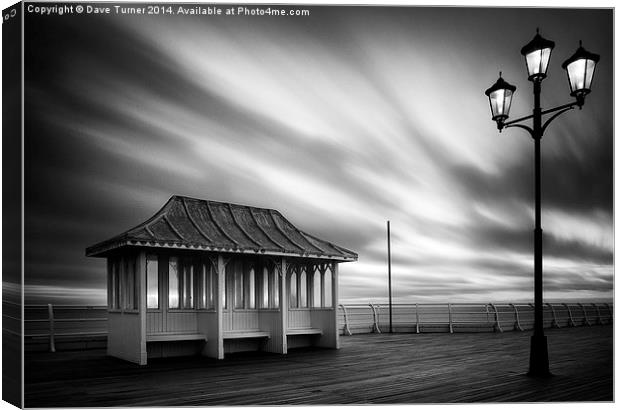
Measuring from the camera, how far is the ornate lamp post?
883cm

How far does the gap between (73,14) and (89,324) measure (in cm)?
804

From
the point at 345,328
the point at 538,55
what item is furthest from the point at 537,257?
the point at 345,328

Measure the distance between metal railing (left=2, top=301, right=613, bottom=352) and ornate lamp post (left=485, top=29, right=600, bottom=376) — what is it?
5.55 meters

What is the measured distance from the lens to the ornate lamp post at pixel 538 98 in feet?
29.0

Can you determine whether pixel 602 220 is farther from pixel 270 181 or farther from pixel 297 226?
pixel 297 226

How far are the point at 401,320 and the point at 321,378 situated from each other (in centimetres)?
1023

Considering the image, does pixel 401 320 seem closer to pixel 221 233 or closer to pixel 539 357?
pixel 221 233

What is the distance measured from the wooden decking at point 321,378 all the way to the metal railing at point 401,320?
2.40 ft

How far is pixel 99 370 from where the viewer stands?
34.2 feet

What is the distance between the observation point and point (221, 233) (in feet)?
41.0

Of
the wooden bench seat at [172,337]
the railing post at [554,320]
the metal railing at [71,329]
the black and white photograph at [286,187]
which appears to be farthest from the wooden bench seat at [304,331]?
the railing post at [554,320]

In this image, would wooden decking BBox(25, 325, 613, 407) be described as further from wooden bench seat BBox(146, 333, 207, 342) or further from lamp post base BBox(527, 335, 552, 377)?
wooden bench seat BBox(146, 333, 207, 342)

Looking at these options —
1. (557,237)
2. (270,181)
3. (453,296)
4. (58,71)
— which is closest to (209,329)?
(270,181)

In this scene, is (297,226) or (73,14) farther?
(297,226)
